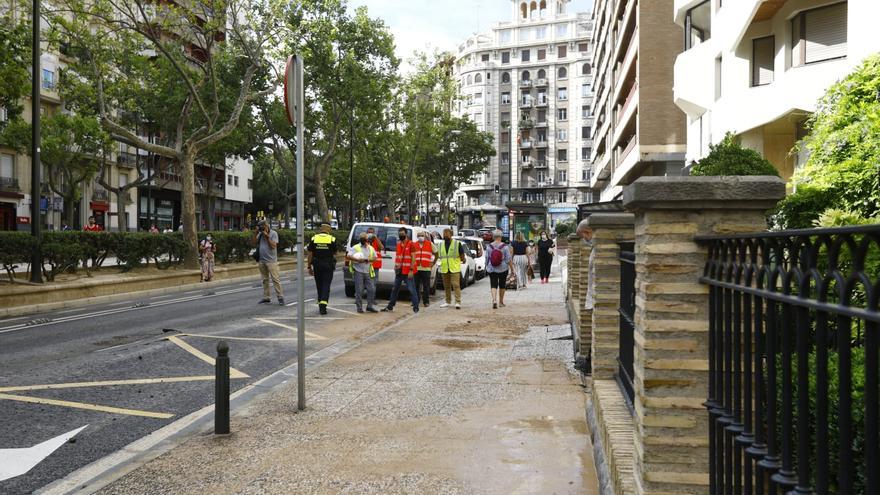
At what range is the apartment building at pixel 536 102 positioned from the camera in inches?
3701

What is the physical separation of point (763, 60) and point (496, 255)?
30.9ft

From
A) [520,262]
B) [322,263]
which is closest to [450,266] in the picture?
[322,263]

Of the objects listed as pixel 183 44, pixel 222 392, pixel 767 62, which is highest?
pixel 183 44

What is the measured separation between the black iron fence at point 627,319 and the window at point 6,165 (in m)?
45.2

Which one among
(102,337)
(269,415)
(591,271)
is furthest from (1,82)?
(591,271)

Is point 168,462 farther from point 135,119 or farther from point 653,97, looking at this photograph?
point 135,119

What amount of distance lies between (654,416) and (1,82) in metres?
16.6

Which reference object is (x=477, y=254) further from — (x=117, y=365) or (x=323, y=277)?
(x=117, y=365)

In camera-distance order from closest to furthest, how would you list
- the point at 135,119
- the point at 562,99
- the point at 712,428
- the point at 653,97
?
the point at 712,428 < the point at 653,97 < the point at 135,119 < the point at 562,99

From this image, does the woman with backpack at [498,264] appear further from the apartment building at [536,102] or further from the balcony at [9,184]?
the apartment building at [536,102]

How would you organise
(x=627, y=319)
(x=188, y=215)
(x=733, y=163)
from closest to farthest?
(x=627, y=319) < (x=733, y=163) < (x=188, y=215)

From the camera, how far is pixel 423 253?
55.1 feet

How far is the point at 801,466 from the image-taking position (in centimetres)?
189

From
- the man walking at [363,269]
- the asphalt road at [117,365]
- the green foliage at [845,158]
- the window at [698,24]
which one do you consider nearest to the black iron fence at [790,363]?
the asphalt road at [117,365]
